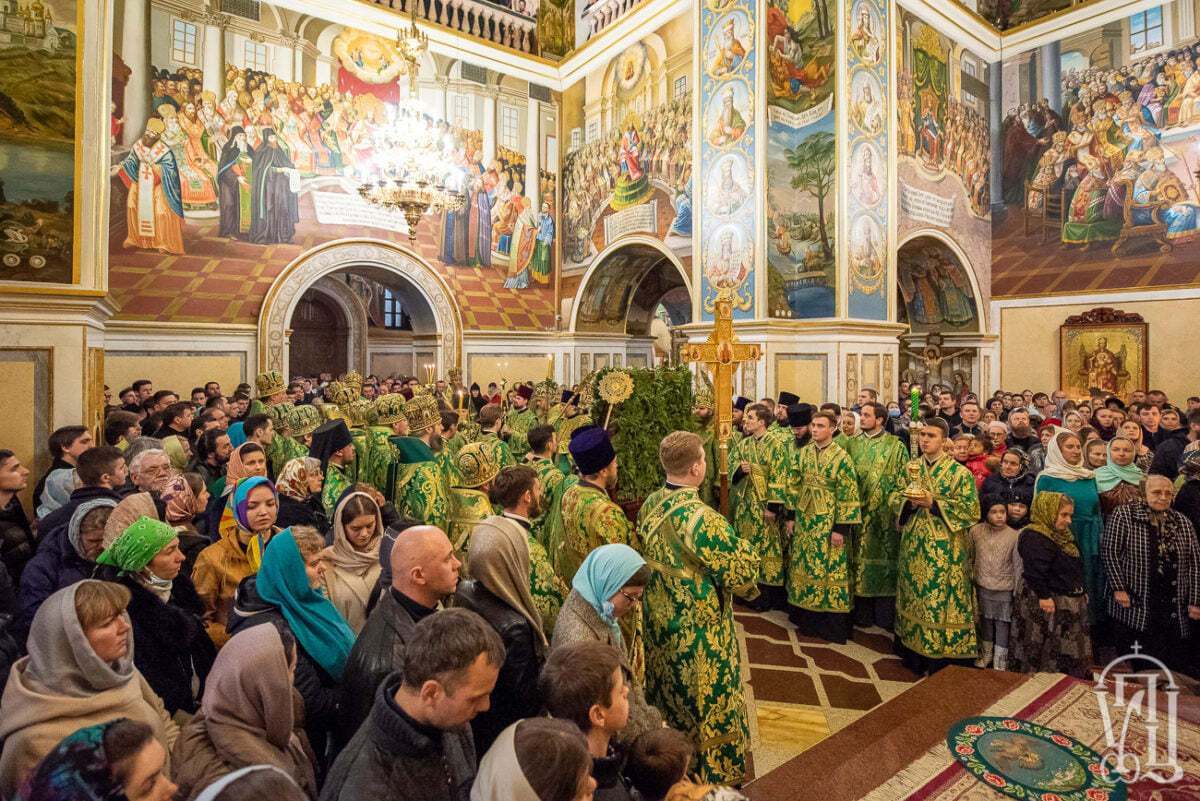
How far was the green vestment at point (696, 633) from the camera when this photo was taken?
9.60ft

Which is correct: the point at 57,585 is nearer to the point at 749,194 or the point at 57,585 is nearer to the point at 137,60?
the point at 749,194

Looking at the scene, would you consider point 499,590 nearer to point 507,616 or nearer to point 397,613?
point 507,616

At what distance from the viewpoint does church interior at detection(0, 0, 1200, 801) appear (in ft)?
36.3

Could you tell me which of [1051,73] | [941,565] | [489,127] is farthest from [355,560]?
[1051,73]

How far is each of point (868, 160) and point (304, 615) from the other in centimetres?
1176

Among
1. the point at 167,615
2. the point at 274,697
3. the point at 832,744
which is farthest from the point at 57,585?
the point at 832,744

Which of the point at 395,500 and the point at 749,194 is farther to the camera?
the point at 749,194

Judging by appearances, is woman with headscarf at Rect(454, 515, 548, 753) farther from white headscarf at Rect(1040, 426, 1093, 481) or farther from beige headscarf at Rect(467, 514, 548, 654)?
white headscarf at Rect(1040, 426, 1093, 481)

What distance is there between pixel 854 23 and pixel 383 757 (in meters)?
12.8

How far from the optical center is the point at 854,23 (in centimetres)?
1107

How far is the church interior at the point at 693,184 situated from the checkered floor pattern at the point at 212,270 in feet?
0.15

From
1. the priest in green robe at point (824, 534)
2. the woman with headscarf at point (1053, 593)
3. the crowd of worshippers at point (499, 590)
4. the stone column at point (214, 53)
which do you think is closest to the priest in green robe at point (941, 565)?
the crowd of worshippers at point (499, 590)

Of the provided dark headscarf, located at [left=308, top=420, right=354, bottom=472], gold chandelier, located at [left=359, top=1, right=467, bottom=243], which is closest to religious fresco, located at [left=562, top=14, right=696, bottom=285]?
gold chandelier, located at [left=359, top=1, right=467, bottom=243]

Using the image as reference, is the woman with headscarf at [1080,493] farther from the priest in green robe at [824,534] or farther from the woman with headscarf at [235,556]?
the woman with headscarf at [235,556]
